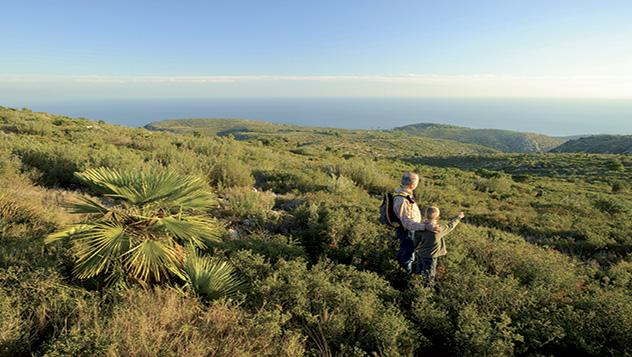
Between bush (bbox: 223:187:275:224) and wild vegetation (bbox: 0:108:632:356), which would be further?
bush (bbox: 223:187:275:224)

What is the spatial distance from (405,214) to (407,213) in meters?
0.05

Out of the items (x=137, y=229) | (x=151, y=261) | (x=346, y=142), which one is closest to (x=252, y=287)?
(x=151, y=261)

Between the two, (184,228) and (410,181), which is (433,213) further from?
(184,228)

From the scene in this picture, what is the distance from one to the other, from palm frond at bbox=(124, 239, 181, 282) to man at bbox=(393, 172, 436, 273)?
10.7 ft

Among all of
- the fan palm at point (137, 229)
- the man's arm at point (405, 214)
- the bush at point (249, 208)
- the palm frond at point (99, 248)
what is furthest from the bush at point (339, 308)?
the bush at point (249, 208)

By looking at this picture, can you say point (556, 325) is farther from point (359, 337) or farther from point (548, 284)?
point (359, 337)

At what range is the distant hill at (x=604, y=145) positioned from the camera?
2130 inches

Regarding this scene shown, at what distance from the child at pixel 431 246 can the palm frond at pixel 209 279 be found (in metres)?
2.76

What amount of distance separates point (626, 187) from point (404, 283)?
22.7 metres

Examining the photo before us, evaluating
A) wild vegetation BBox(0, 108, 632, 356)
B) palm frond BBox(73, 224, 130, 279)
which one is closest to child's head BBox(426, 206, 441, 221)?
wild vegetation BBox(0, 108, 632, 356)

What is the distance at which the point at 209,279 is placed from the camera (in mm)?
3914

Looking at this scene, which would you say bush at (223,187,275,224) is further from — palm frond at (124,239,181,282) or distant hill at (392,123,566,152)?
distant hill at (392,123,566,152)

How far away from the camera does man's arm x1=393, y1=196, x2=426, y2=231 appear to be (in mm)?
4797

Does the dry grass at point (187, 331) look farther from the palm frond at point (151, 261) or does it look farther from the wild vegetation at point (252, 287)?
the palm frond at point (151, 261)
